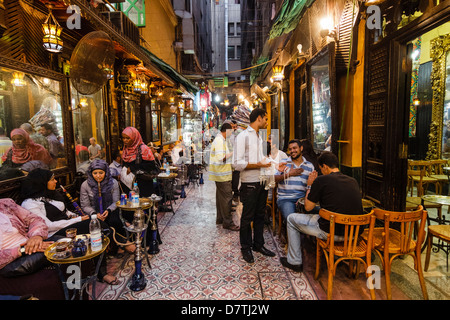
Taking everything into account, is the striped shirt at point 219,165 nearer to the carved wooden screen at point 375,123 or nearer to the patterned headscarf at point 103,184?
the patterned headscarf at point 103,184

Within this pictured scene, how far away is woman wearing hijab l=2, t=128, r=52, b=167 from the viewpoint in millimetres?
3471

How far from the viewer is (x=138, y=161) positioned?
16.6 feet

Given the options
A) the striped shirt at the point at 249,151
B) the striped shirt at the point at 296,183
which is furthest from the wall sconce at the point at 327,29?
the striped shirt at the point at 249,151

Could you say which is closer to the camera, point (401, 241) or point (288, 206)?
point (401, 241)

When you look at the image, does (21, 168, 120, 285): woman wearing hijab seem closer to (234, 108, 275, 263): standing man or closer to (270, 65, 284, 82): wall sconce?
(234, 108, 275, 263): standing man

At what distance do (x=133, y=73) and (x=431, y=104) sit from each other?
879cm

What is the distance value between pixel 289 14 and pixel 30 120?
18.1 feet

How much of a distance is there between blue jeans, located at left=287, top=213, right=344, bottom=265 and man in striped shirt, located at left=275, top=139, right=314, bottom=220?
65cm

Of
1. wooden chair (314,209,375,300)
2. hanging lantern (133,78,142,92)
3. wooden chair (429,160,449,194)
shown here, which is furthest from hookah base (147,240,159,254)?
wooden chair (429,160,449,194)

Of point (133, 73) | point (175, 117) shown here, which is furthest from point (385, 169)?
point (175, 117)

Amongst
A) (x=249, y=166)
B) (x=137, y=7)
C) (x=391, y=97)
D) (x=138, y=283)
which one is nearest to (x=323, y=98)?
(x=391, y=97)

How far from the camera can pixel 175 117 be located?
14500 mm

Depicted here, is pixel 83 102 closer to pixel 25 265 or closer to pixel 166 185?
pixel 166 185

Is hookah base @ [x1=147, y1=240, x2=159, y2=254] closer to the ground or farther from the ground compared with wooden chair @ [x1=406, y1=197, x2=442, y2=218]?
closer to the ground
